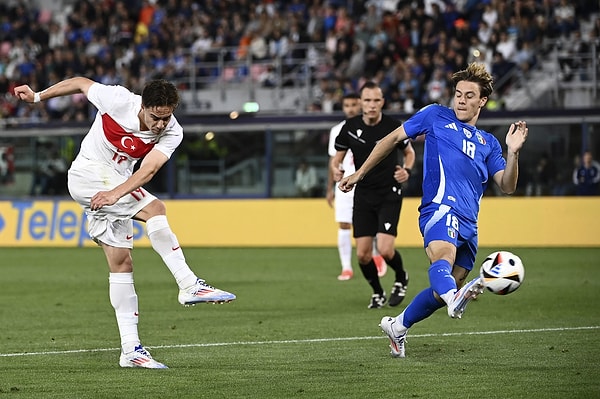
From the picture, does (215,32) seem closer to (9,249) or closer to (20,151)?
(20,151)

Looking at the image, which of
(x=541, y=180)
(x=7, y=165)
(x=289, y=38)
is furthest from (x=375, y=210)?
(x=289, y=38)

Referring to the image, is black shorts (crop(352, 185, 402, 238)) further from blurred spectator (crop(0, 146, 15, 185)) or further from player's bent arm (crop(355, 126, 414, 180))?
blurred spectator (crop(0, 146, 15, 185))

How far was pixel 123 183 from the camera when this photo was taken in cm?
857

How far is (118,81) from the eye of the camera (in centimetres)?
3234

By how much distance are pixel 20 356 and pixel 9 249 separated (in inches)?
627

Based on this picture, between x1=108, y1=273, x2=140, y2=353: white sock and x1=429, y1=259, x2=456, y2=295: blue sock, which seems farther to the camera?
x1=108, y1=273, x2=140, y2=353: white sock

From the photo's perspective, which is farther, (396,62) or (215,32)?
(215,32)

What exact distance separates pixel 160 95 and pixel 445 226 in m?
2.35

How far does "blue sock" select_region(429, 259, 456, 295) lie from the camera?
8.07 m

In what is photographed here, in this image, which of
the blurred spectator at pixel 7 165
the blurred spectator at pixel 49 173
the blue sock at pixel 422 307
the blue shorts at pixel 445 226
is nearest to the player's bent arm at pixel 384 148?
the blue shorts at pixel 445 226

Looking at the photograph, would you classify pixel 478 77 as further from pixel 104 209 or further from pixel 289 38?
pixel 289 38

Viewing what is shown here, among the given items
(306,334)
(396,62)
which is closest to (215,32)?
(396,62)

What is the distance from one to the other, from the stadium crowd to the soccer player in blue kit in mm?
17549

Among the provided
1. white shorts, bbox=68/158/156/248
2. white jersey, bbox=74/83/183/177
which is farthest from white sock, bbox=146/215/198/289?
white jersey, bbox=74/83/183/177
